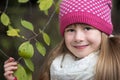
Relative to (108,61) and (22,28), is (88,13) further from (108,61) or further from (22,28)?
(22,28)

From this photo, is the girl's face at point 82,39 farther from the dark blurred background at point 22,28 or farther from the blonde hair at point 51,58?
the dark blurred background at point 22,28

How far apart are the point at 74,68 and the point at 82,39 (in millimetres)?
151

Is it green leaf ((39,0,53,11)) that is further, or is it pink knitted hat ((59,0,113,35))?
green leaf ((39,0,53,11))

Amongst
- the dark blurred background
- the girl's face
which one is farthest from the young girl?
the dark blurred background

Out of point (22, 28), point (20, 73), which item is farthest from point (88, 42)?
point (22, 28)

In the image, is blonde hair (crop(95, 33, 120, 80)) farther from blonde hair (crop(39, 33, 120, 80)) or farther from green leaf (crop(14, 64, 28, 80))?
green leaf (crop(14, 64, 28, 80))

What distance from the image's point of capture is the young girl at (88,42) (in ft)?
7.06

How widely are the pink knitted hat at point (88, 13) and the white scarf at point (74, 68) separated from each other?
154 mm

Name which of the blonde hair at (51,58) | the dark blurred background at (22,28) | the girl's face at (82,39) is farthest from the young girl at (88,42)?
the dark blurred background at (22,28)

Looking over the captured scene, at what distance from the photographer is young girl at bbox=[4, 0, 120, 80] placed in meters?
2.15

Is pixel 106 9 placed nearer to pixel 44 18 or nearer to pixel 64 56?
pixel 64 56

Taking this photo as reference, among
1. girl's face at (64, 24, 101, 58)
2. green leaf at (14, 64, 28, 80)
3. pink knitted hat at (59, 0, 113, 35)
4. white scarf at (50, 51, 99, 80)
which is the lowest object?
green leaf at (14, 64, 28, 80)

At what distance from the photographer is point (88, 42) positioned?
7.13ft

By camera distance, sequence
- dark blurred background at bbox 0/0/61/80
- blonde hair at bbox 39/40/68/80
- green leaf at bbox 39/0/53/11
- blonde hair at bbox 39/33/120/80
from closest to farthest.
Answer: blonde hair at bbox 39/33/120/80 → green leaf at bbox 39/0/53/11 → blonde hair at bbox 39/40/68/80 → dark blurred background at bbox 0/0/61/80
